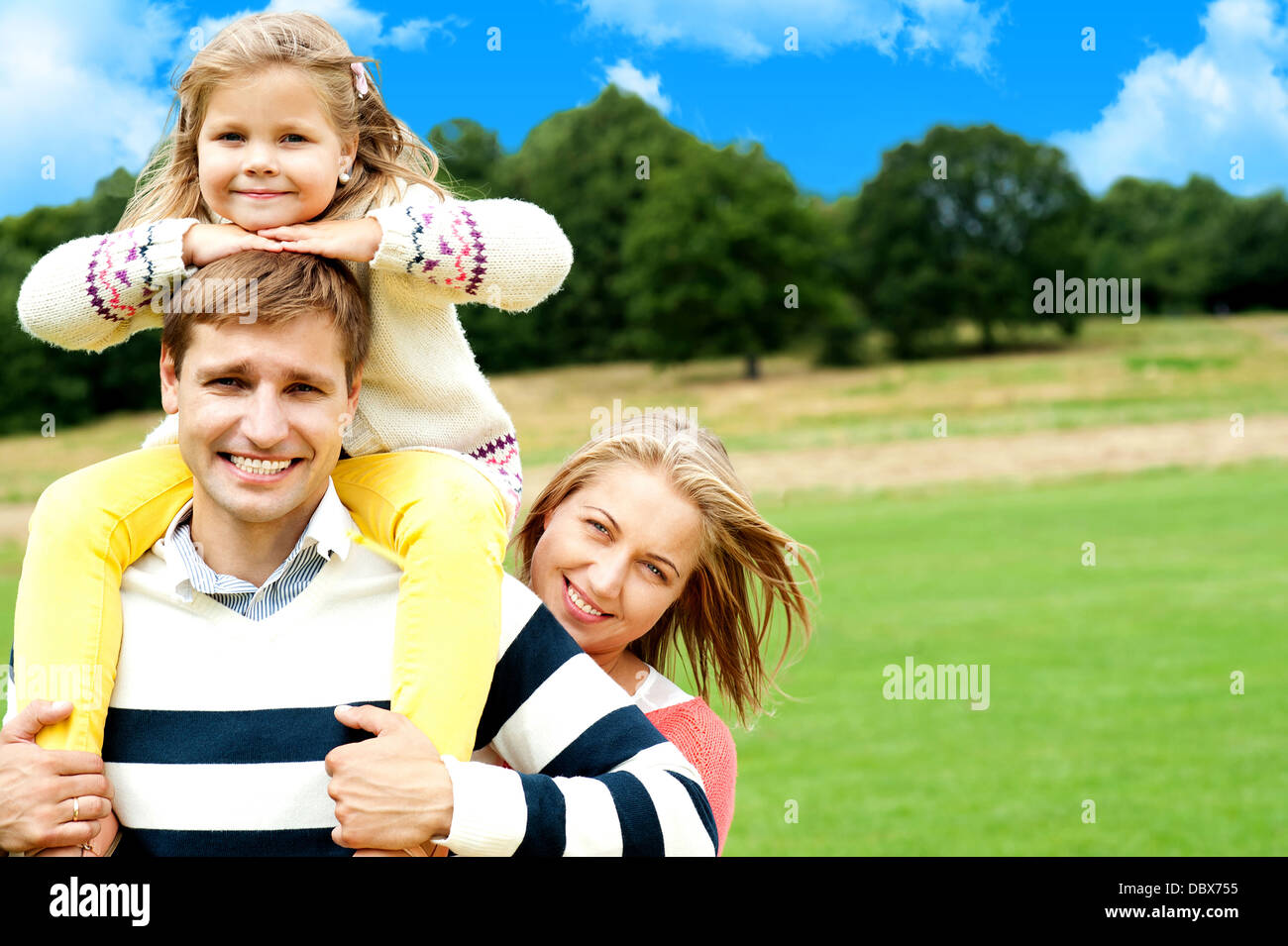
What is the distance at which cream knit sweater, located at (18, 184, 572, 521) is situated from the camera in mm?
2309

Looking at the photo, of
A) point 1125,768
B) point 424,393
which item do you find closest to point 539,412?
point 1125,768

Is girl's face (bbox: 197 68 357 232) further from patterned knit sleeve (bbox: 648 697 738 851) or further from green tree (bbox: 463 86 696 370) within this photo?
green tree (bbox: 463 86 696 370)

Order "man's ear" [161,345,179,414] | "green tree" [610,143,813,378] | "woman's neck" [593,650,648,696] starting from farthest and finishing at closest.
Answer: "green tree" [610,143,813,378] → "woman's neck" [593,650,648,696] → "man's ear" [161,345,179,414]

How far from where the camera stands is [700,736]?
2.61 meters

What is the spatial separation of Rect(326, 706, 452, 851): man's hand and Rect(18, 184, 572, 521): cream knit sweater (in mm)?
679

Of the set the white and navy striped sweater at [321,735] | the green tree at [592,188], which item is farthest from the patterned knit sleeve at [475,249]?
the green tree at [592,188]

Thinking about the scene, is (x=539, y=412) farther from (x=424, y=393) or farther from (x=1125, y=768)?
(x=424, y=393)

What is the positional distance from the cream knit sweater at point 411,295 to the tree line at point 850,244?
156 ft

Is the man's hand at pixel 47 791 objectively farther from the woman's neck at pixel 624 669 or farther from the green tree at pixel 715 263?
the green tree at pixel 715 263

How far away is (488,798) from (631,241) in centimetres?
5772

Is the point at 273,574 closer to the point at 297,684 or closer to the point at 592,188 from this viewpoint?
the point at 297,684

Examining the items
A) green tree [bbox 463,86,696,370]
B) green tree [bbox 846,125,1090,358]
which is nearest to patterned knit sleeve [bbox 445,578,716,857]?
green tree [bbox 463,86,696,370]

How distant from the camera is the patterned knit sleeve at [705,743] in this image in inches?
102
